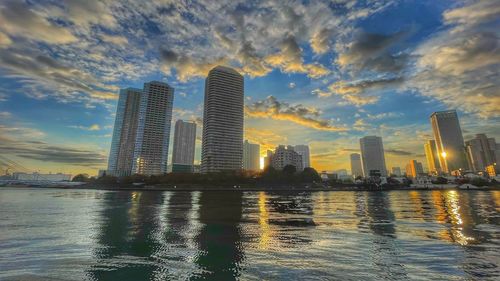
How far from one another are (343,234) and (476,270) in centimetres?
1117

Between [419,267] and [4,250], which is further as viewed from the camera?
[4,250]

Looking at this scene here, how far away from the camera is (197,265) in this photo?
15.4 meters

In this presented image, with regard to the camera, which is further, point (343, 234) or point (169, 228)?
point (169, 228)

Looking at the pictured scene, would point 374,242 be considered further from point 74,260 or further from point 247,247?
point 74,260

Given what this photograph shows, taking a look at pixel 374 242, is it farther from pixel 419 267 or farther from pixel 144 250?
pixel 144 250

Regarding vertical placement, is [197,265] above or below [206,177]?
below

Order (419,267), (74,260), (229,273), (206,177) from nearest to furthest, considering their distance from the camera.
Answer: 1. (229,273)
2. (419,267)
3. (74,260)
4. (206,177)

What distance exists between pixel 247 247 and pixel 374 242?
444 inches

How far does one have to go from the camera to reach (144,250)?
19094 mm

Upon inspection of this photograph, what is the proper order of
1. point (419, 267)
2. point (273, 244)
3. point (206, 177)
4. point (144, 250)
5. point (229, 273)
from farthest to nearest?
1. point (206, 177)
2. point (273, 244)
3. point (144, 250)
4. point (419, 267)
5. point (229, 273)

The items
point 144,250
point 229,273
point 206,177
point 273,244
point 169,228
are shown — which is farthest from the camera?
point 206,177

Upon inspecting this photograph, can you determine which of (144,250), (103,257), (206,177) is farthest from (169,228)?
(206,177)

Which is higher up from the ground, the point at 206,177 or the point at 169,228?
the point at 206,177

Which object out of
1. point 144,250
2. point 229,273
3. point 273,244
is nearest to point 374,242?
point 273,244
